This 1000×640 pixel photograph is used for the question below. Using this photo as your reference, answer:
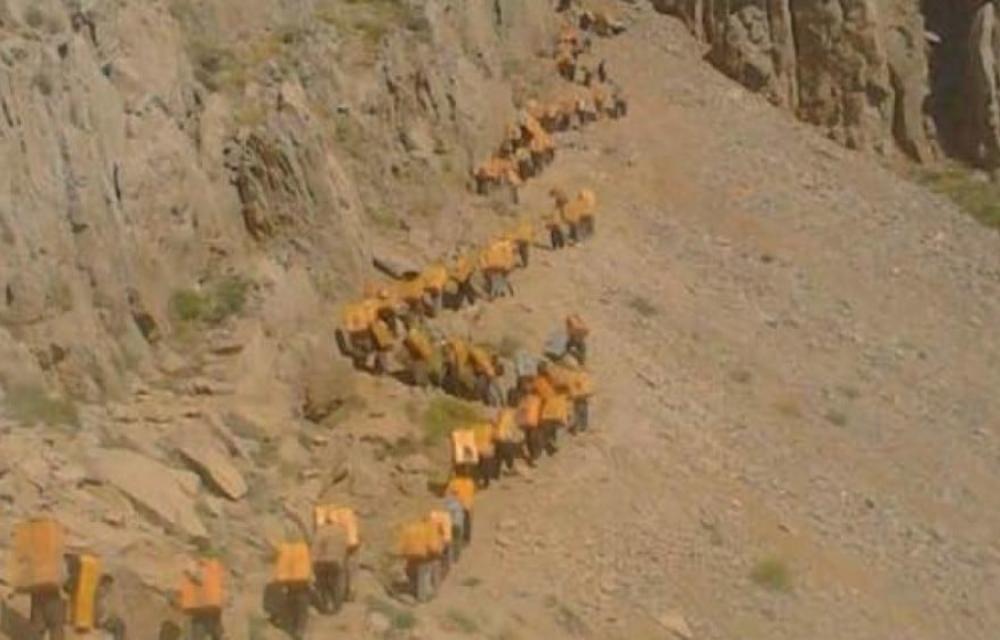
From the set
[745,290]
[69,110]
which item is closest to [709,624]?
[69,110]

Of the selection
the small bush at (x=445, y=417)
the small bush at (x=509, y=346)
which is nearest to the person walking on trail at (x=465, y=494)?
the small bush at (x=445, y=417)

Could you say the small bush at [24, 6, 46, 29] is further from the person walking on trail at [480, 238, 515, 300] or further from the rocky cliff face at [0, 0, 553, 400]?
the person walking on trail at [480, 238, 515, 300]

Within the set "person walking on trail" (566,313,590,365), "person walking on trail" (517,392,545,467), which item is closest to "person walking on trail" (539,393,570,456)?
"person walking on trail" (517,392,545,467)

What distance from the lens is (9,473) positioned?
12.8m

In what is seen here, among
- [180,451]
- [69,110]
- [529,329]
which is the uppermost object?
[69,110]

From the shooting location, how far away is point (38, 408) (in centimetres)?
1402

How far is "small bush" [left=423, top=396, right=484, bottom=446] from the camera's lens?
55.9 ft

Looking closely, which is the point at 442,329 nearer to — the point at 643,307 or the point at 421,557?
the point at 643,307

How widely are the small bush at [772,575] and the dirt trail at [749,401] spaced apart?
0.04m

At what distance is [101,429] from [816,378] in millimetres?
10831

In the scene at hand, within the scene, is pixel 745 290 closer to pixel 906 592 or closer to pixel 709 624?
pixel 906 592

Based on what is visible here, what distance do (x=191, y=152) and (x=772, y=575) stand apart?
745 cm

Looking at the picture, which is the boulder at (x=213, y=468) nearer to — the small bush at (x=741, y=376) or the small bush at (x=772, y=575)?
the small bush at (x=772, y=575)

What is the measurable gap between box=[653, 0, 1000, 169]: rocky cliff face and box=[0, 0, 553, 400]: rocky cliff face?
954 centimetres
